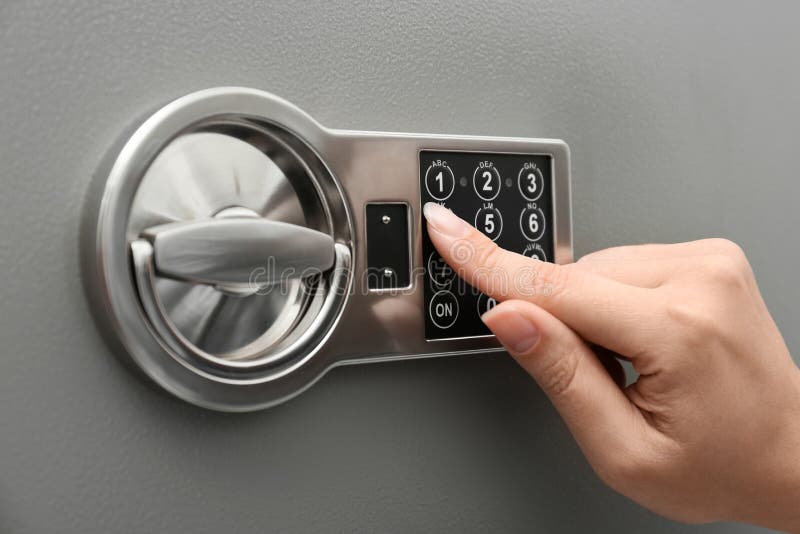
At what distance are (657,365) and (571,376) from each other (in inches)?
2.1

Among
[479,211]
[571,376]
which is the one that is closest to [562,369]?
[571,376]

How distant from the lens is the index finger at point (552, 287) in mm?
376

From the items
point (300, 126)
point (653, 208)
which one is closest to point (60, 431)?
point (300, 126)

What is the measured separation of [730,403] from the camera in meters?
0.39

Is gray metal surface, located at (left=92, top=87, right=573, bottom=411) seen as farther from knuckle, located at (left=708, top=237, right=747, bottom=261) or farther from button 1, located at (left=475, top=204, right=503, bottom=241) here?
knuckle, located at (left=708, top=237, right=747, bottom=261)

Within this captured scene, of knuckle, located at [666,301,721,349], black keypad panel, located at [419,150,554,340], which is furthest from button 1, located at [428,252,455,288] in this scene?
knuckle, located at [666,301,721,349]

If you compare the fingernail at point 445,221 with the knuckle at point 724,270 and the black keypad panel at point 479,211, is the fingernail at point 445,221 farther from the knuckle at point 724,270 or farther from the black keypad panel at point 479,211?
the knuckle at point 724,270

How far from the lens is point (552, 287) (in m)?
0.38

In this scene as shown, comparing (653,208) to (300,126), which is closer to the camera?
(300,126)

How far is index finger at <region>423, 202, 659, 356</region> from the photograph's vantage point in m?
0.38

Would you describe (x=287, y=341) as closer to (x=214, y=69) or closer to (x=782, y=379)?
(x=214, y=69)

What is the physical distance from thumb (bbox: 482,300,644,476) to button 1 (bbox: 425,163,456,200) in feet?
0.26

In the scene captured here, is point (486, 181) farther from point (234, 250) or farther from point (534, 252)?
point (234, 250)

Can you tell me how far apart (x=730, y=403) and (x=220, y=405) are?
0.99 feet
